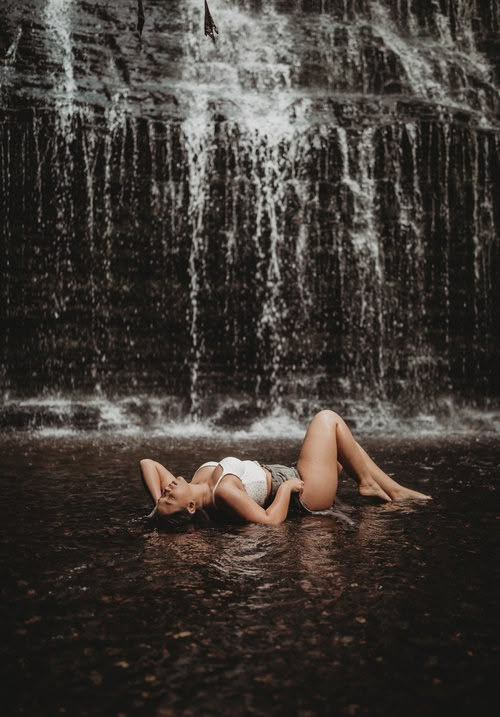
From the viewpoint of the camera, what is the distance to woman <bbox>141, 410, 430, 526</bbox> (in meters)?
4.08

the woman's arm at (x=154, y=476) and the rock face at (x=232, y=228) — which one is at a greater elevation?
the rock face at (x=232, y=228)

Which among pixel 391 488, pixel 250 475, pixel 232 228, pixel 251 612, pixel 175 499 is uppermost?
pixel 232 228

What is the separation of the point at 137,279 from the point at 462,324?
6.21 m

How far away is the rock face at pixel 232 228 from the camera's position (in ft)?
38.4

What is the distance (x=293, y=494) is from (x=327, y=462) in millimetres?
325

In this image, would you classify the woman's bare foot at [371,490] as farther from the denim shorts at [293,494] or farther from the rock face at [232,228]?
the rock face at [232,228]

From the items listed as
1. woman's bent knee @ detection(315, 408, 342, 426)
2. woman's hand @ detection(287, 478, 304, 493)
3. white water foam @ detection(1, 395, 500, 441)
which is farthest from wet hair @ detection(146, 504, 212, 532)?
white water foam @ detection(1, 395, 500, 441)

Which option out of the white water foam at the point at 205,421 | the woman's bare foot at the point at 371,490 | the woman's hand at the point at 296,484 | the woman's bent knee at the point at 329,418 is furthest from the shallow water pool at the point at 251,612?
the white water foam at the point at 205,421

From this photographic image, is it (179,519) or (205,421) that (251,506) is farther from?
(205,421)

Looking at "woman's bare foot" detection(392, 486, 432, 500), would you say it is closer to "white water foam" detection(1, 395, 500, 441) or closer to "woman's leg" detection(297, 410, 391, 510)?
"woman's leg" detection(297, 410, 391, 510)

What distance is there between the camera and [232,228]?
1224cm

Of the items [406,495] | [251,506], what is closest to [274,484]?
[251,506]

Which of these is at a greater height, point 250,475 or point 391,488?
point 250,475

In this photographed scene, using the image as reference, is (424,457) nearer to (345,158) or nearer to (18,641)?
(18,641)
